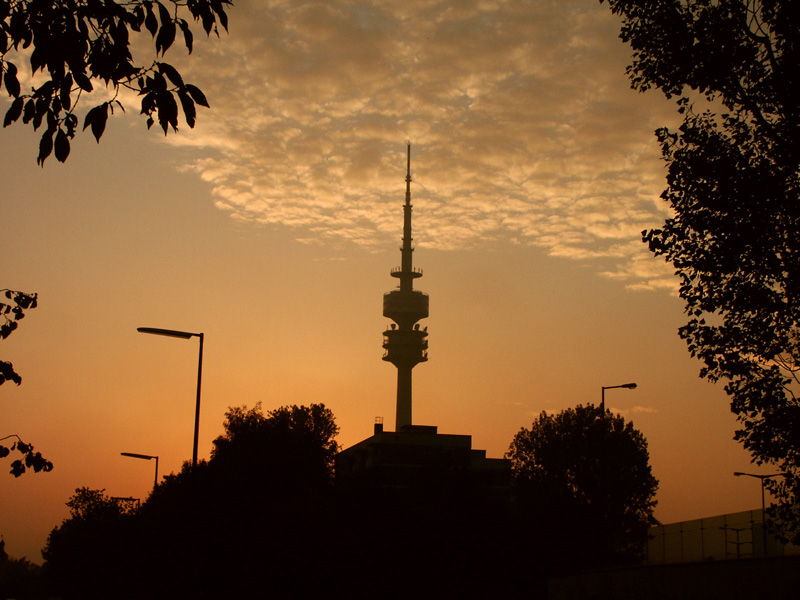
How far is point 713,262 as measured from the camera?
784 inches

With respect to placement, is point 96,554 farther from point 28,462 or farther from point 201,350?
point 28,462

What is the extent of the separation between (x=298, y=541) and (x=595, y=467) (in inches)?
2289

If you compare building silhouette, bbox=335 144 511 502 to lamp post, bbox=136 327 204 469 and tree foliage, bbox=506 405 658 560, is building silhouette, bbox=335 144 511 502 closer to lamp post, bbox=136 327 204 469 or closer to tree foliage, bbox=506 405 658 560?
tree foliage, bbox=506 405 658 560

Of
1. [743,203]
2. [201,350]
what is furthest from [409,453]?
[743,203]

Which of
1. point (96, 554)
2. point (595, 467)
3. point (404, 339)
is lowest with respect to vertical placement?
point (96, 554)

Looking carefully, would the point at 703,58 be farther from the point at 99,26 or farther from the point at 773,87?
the point at 99,26

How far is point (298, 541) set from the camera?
43.8 meters

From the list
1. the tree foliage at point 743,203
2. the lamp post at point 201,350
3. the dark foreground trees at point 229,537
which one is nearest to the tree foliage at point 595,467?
the dark foreground trees at point 229,537

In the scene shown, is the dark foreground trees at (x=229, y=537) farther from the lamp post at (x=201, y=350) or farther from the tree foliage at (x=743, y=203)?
the tree foliage at (x=743, y=203)

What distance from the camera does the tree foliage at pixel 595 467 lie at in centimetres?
9369

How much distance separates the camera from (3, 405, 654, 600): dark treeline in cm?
4241

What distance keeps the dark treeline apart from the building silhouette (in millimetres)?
1424

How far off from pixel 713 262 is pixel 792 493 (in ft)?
17.7

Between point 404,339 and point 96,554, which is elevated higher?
point 404,339
